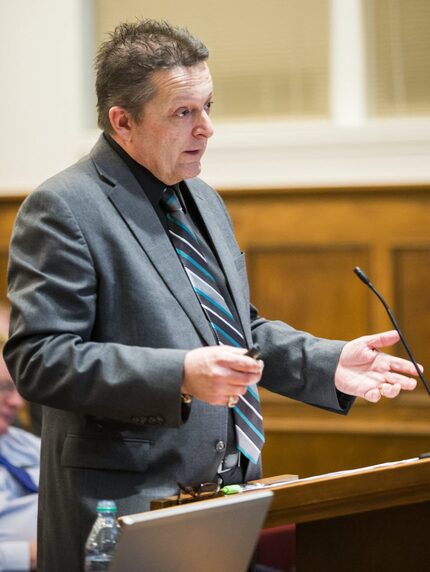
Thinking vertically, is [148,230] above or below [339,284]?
above

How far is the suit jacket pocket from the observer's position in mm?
2043

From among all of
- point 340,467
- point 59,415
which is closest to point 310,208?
point 340,467

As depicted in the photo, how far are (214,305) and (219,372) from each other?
441 mm

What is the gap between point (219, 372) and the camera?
1779 mm

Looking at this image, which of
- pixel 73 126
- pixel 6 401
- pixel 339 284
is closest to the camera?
pixel 6 401

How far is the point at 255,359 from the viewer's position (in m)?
1.78

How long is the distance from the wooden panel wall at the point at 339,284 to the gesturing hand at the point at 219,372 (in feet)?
9.00

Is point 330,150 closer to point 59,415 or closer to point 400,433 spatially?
point 400,433

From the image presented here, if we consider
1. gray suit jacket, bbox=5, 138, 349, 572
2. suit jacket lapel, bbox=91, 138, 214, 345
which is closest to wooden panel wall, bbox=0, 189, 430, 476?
gray suit jacket, bbox=5, 138, 349, 572

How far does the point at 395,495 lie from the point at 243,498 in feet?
1.25

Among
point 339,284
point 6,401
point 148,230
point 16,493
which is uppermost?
point 148,230

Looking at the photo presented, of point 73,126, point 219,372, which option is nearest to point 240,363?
point 219,372

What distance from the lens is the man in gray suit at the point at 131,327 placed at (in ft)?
6.34

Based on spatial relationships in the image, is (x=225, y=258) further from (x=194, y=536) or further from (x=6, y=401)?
(x=6, y=401)
